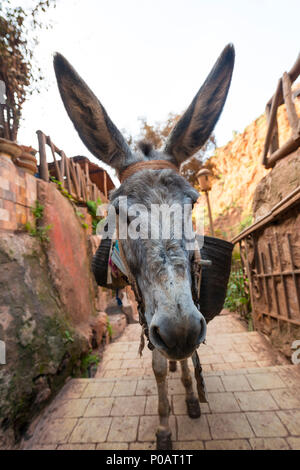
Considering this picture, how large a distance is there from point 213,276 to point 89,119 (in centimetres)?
218

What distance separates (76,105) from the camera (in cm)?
196

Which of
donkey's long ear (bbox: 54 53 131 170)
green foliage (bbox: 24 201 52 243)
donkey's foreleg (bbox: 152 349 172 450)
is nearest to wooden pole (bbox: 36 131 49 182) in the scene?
green foliage (bbox: 24 201 52 243)

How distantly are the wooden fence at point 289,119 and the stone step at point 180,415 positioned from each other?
12.5 feet

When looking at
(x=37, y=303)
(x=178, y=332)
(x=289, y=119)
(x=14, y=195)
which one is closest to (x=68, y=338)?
(x=37, y=303)

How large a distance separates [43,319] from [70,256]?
1.79 meters

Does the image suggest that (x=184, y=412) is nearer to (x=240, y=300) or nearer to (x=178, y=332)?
(x=178, y=332)

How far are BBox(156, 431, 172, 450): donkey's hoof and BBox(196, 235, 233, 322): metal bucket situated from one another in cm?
124

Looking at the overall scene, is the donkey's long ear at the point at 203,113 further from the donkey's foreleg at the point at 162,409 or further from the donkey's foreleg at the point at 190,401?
the donkey's foreleg at the point at 190,401

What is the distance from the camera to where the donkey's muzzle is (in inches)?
43.8

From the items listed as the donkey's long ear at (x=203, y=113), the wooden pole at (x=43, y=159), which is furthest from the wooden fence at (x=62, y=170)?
the donkey's long ear at (x=203, y=113)

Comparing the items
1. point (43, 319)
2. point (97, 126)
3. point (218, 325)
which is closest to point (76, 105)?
point (97, 126)

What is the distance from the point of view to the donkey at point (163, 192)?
45.5 inches

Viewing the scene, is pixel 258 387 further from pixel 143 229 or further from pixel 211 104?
pixel 211 104

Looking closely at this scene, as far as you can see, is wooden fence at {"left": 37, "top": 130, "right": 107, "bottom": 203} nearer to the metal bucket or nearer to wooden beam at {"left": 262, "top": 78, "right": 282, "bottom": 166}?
the metal bucket
